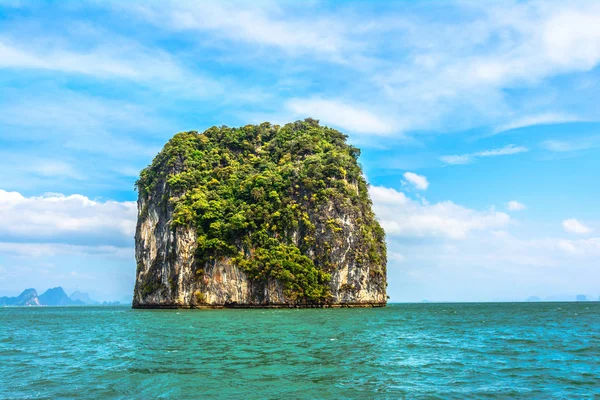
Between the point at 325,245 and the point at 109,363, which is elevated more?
the point at 325,245

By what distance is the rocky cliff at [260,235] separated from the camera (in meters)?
63.2

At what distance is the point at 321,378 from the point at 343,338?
10.8 m

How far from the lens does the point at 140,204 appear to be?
78.5 m

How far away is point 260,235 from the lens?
2539 inches

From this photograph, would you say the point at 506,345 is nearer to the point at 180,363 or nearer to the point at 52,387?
the point at 180,363

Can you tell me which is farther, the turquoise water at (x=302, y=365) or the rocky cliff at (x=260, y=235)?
the rocky cliff at (x=260, y=235)

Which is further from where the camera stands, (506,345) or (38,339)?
(38,339)

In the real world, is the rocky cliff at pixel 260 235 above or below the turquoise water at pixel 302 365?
above

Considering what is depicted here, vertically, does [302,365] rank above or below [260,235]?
below

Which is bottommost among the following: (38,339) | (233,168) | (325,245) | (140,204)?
(38,339)

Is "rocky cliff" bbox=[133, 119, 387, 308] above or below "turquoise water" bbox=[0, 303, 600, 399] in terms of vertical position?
above

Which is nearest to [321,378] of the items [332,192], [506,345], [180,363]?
[180,363]

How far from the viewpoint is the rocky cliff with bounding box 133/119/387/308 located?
6325 centimetres

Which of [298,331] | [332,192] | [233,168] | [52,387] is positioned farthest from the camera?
[233,168]
